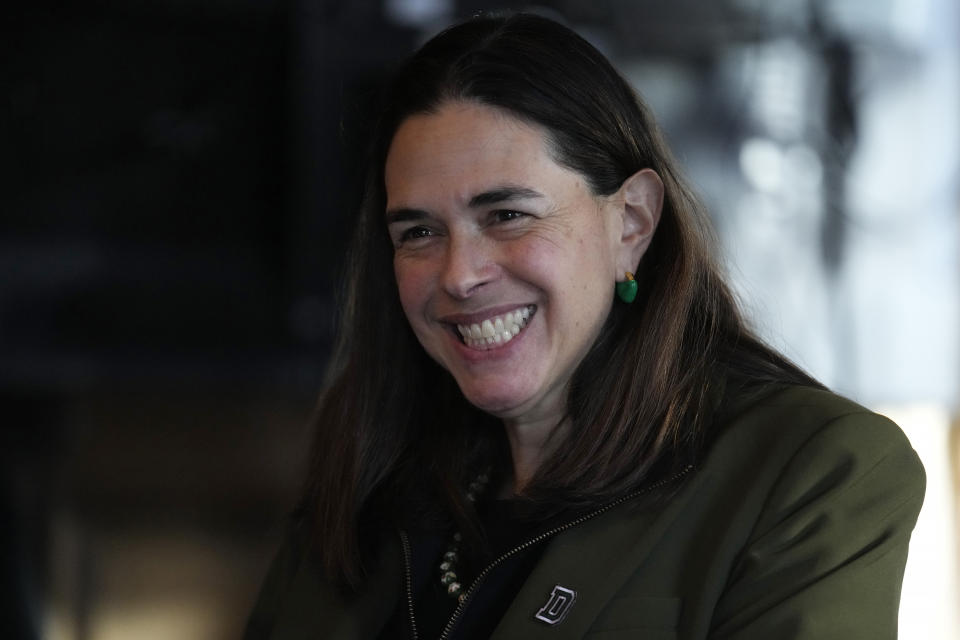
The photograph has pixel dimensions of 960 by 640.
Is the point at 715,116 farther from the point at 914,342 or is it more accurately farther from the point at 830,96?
Result: the point at 914,342

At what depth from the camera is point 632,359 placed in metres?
1.46

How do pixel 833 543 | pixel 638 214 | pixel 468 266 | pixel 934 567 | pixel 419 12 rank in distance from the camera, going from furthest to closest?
pixel 419 12, pixel 934 567, pixel 638 214, pixel 468 266, pixel 833 543

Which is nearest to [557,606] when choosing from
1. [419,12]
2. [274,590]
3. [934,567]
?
[274,590]

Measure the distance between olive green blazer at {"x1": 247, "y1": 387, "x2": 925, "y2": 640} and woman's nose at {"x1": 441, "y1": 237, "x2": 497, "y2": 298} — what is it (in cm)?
29

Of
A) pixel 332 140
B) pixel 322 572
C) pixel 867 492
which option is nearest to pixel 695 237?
pixel 867 492

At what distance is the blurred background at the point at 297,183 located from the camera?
615 cm

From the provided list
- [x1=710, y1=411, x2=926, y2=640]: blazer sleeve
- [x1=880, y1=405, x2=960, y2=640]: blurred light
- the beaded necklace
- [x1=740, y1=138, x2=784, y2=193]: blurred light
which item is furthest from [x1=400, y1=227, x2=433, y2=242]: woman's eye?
[x1=740, y1=138, x2=784, y2=193]: blurred light

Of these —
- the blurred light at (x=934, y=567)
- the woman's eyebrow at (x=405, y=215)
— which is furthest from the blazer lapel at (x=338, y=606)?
the blurred light at (x=934, y=567)

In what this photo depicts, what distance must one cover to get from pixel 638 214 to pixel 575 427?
0.87 feet

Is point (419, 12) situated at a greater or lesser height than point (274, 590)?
greater

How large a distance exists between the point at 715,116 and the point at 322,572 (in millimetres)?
5061

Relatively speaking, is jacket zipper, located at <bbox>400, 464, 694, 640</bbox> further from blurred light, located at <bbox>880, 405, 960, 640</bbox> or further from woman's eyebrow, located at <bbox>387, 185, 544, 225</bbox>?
blurred light, located at <bbox>880, 405, 960, 640</bbox>

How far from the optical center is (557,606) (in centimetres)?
132

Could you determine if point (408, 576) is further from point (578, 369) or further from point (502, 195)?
point (502, 195)
